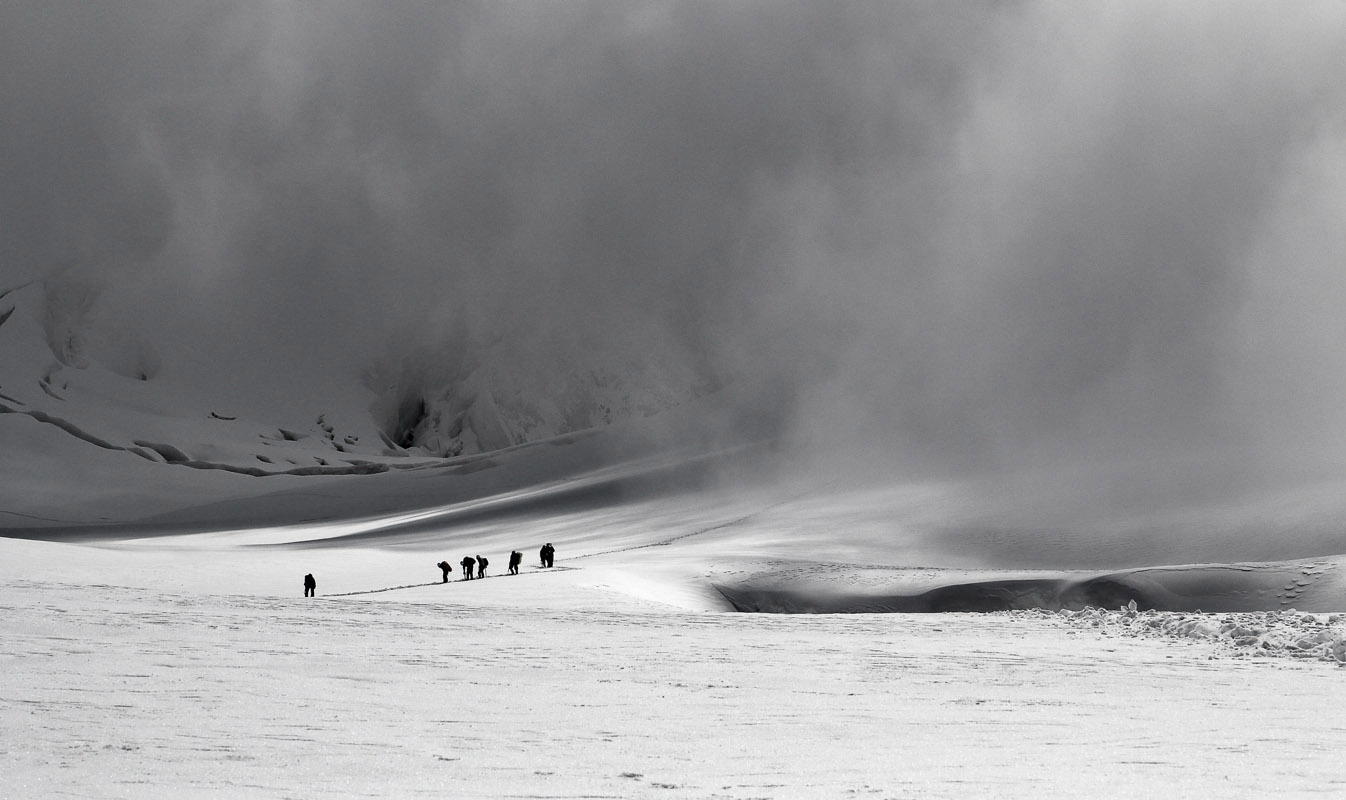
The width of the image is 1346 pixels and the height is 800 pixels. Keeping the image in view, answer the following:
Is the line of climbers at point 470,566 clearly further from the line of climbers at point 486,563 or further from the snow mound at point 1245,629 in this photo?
the snow mound at point 1245,629

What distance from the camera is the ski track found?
6746 millimetres

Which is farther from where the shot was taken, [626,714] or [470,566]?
[470,566]

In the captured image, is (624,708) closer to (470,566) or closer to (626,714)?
(626,714)

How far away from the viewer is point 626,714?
9398 mm

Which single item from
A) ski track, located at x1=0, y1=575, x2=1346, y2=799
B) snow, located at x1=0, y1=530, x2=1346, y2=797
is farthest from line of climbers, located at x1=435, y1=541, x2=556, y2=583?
ski track, located at x1=0, y1=575, x2=1346, y2=799

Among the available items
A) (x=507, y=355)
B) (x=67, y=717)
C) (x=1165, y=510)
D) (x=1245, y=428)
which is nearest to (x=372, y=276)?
(x=507, y=355)

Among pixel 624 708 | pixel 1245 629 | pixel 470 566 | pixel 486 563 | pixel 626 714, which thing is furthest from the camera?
pixel 470 566

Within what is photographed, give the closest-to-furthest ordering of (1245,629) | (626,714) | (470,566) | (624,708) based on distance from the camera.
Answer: (626,714), (624,708), (1245,629), (470,566)

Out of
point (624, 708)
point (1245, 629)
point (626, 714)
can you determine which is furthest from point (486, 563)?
point (626, 714)

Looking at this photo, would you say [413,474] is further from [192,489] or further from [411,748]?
[411,748]

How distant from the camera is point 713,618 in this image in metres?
19.8

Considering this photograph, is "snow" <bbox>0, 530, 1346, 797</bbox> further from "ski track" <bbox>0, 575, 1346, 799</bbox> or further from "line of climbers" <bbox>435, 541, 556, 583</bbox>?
"line of climbers" <bbox>435, 541, 556, 583</bbox>

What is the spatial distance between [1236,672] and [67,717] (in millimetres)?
10017

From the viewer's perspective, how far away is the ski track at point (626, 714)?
266 inches
